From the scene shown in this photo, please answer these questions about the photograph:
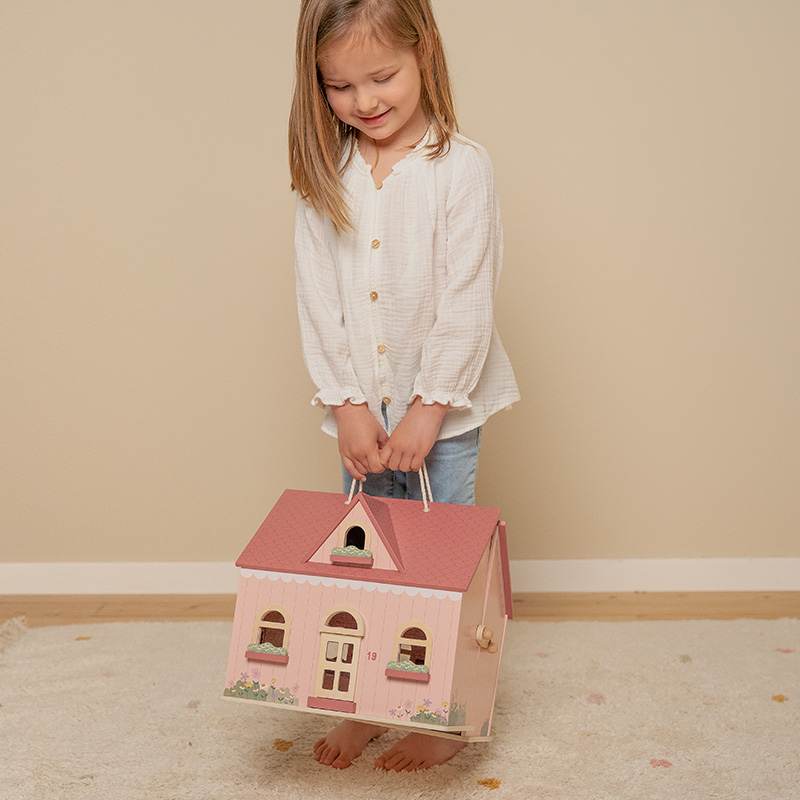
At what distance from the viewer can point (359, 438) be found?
45.0 inches

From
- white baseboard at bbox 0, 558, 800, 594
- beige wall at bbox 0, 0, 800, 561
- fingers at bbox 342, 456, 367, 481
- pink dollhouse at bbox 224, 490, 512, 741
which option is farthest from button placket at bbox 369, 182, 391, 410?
white baseboard at bbox 0, 558, 800, 594

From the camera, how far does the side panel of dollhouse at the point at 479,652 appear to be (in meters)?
1.01

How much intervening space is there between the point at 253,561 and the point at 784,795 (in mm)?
757

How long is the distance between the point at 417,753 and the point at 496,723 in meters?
0.17

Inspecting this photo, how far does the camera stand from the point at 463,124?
179 cm

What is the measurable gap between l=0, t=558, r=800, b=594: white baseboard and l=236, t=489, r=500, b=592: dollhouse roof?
92cm

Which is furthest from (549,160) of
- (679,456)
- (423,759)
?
(423,759)

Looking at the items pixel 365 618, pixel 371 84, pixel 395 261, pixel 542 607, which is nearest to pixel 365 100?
pixel 371 84

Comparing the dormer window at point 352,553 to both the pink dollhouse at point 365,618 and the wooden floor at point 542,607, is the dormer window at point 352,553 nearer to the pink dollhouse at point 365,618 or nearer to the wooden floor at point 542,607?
the pink dollhouse at point 365,618

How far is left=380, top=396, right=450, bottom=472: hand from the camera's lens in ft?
3.69

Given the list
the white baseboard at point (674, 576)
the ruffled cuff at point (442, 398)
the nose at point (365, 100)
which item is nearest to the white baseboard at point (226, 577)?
the white baseboard at point (674, 576)

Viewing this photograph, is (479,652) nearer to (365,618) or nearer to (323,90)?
(365,618)

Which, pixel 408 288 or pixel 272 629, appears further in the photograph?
pixel 408 288

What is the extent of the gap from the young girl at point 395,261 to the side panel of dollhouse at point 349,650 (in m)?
0.21
